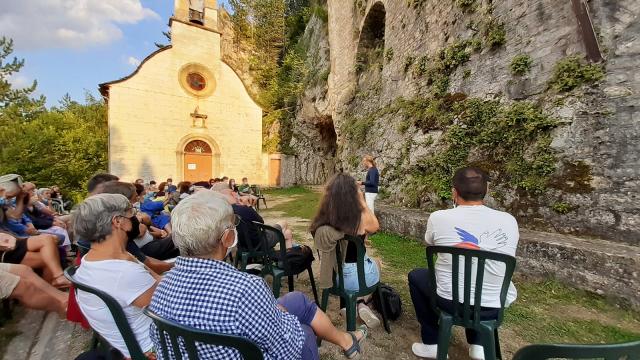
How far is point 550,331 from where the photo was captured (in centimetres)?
263

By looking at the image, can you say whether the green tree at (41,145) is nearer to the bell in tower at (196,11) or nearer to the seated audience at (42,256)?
the bell in tower at (196,11)

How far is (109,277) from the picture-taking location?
58.1 inches

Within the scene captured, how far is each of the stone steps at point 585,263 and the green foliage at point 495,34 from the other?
12.4 ft

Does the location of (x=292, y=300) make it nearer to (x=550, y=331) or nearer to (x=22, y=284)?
(x=22, y=284)

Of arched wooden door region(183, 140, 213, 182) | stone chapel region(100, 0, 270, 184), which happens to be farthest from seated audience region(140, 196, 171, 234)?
arched wooden door region(183, 140, 213, 182)

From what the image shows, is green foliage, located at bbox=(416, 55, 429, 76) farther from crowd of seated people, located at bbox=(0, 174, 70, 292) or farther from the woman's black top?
crowd of seated people, located at bbox=(0, 174, 70, 292)

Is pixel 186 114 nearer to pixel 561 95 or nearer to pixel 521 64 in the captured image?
pixel 521 64

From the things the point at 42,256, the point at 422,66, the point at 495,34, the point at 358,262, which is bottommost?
the point at 42,256

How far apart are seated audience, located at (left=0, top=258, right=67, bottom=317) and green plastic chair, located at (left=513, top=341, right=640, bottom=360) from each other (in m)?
3.06

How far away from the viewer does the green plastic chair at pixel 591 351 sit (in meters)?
0.80

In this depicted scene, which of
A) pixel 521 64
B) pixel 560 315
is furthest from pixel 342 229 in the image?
pixel 521 64

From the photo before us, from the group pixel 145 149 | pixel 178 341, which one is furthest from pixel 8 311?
pixel 145 149

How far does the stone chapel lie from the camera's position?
47.1 feet

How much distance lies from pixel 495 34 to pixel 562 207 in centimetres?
366
